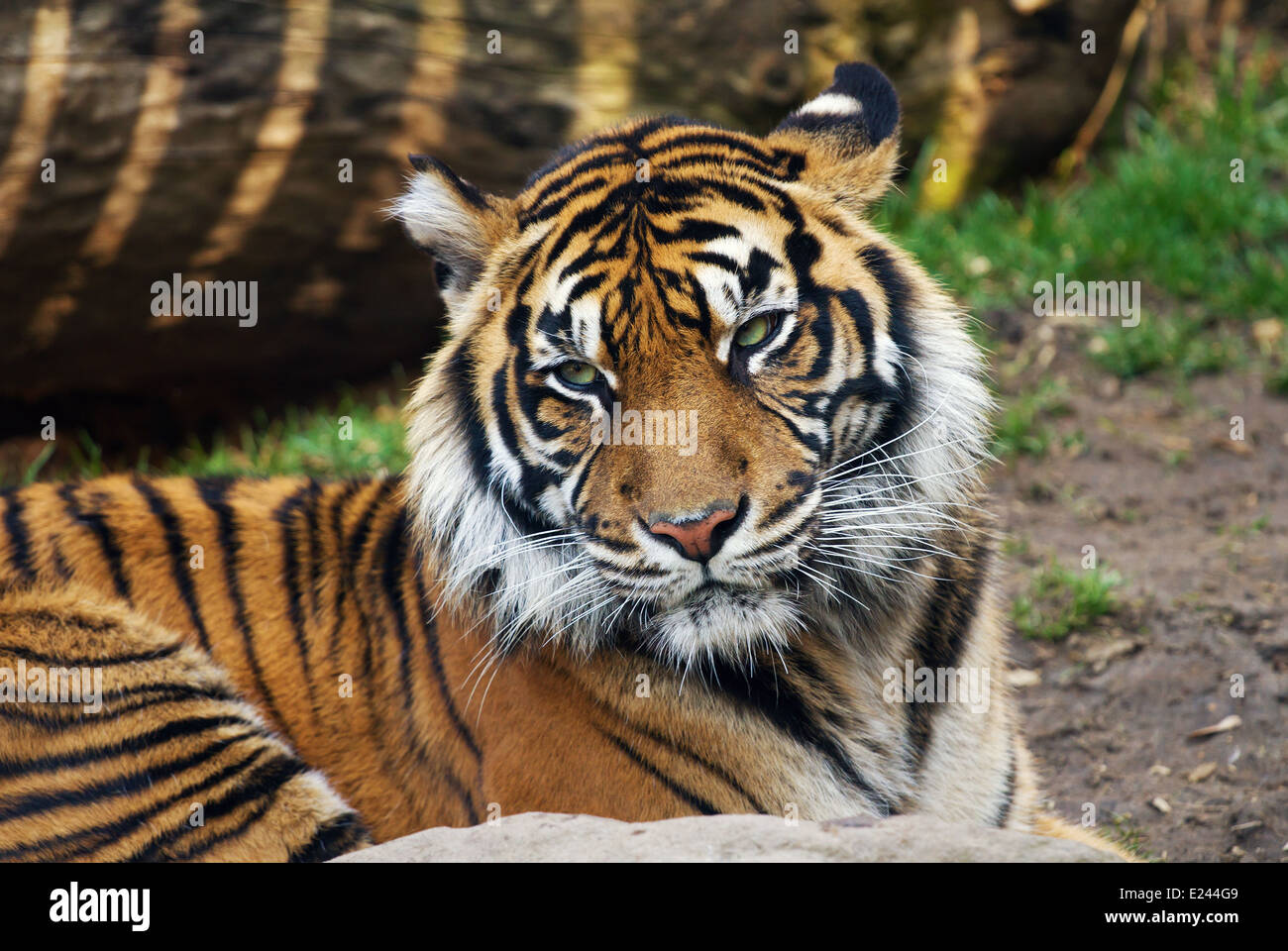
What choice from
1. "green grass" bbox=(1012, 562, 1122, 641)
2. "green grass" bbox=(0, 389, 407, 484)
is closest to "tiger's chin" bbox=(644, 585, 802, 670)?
"green grass" bbox=(1012, 562, 1122, 641)

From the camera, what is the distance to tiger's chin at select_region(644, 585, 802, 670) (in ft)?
8.56

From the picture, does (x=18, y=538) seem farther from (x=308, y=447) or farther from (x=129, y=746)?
(x=308, y=447)

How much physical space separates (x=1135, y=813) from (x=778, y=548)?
5.34 ft

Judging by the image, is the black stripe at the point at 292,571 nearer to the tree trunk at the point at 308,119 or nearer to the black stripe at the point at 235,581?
the black stripe at the point at 235,581

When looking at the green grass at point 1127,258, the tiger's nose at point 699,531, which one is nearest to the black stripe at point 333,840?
the tiger's nose at point 699,531

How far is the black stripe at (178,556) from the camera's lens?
124 inches

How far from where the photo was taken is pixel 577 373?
2.77m

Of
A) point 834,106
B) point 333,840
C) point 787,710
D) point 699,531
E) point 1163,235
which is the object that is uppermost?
point 1163,235

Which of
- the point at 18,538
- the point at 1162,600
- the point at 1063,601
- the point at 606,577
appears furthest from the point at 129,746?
the point at 1162,600

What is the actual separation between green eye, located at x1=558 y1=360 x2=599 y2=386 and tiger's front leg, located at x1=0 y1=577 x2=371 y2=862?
1.12 metres

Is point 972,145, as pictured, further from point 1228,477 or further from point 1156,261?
point 1228,477

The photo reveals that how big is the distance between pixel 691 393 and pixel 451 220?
0.76m

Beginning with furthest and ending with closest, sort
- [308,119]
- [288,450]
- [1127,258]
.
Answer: [1127,258]
[288,450]
[308,119]

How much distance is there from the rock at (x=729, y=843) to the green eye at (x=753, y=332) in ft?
3.13
